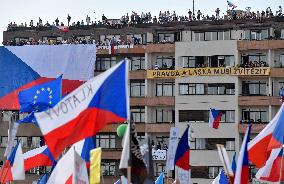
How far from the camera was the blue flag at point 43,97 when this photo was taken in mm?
47969

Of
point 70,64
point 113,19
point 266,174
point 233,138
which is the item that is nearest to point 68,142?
point 266,174

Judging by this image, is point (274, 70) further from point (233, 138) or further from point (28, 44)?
point (28, 44)

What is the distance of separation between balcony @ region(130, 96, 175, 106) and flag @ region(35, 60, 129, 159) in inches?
2150

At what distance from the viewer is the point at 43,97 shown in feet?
163

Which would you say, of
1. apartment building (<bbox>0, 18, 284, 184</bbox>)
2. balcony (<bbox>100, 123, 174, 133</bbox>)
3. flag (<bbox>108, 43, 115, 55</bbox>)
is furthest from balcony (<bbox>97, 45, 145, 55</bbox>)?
balcony (<bbox>100, 123, 174, 133</bbox>)

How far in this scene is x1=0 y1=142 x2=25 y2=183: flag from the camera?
144 ft

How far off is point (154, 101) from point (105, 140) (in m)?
5.85

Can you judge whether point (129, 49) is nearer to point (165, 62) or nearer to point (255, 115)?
point (165, 62)

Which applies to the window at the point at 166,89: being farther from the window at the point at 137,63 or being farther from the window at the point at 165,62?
the window at the point at 137,63

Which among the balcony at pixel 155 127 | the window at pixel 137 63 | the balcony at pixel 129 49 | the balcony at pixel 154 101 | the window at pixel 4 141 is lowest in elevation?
the window at pixel 4 141

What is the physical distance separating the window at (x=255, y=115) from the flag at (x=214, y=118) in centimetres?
296

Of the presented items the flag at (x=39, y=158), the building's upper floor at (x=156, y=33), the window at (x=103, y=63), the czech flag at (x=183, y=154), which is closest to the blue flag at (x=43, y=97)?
the flag at (x=39, y=158)

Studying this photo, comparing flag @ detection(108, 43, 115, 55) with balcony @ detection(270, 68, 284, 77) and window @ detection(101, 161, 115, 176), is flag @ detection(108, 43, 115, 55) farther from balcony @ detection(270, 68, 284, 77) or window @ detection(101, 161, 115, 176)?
balcony @ detection(270, 68, 284, 77)

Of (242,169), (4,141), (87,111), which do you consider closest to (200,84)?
(4,141)
